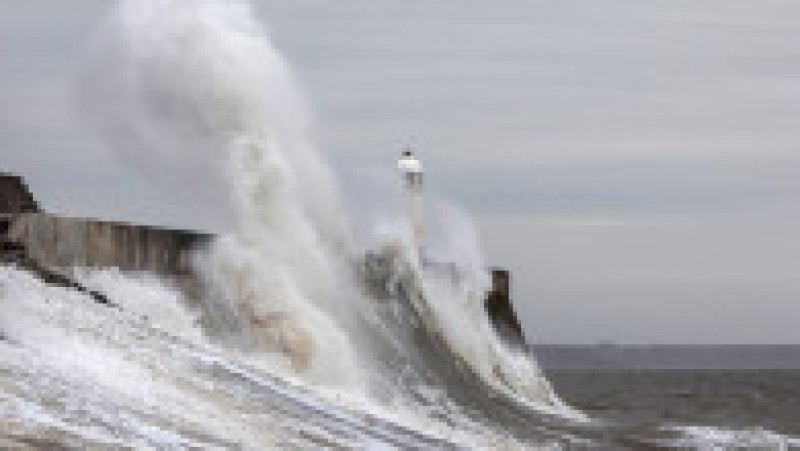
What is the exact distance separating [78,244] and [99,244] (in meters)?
0.39

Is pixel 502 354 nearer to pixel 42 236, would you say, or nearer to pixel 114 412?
pixel 42 236

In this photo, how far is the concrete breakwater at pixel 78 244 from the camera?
16.8 m

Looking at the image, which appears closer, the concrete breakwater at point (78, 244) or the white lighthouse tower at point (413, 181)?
the concrete breakwater at point (78, 244)

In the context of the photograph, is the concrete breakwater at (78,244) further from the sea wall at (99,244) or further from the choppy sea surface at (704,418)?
the choppy sea surface at (704,418)

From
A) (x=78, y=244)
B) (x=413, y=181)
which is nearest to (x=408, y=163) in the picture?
(x=413, y=181)

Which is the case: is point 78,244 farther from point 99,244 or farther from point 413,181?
point 413,181

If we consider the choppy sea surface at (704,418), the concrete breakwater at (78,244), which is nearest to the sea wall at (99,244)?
the concrete breakwater at (78,244)

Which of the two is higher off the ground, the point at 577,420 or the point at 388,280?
the point at 388,280

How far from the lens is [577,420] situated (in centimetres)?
2969

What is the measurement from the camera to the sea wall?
17016mm

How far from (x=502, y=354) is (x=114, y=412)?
19.7 metres

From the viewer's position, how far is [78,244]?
1800 centimetres

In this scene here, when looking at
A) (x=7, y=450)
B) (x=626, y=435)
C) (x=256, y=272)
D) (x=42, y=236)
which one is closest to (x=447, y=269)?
(x=626, y=435)

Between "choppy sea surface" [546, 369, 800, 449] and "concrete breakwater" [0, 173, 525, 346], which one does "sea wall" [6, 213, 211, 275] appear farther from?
"choppy sea surface" [546, 369, 800, 449]
